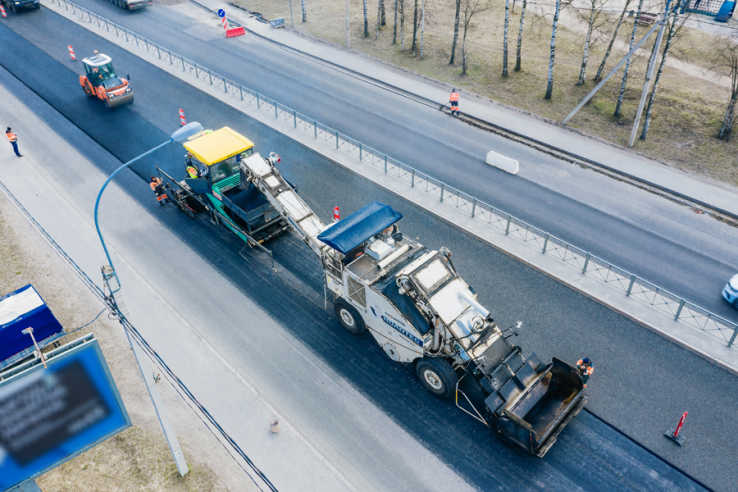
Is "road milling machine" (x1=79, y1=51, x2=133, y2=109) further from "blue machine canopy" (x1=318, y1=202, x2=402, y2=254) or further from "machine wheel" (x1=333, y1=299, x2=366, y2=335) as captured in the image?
"machine wheel" (x1=333, y1=299, x2=366, y2=335)

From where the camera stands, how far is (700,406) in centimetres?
1535

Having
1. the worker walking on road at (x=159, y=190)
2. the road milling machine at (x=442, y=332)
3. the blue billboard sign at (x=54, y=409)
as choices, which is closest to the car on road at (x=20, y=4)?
the worker walking on road at (x=159, y=190)

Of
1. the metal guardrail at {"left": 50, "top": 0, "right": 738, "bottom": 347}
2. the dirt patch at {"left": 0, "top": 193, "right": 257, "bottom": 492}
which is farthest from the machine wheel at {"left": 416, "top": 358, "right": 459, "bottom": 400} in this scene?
the metal guardrail at {"left": 50, "top": 0, "right": 738, "bottom": 347}

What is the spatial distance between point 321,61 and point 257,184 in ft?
67.9

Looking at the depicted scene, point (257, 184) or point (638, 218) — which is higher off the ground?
point (257, 184)

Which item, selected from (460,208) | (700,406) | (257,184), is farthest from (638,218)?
(257,184)

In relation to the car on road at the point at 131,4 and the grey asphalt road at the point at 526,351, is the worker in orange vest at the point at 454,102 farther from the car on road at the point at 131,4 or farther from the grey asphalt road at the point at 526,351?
the car on road at the point at 131,4

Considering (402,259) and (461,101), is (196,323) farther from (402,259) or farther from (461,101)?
(461,101)

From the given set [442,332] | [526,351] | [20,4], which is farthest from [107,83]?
[526,351]

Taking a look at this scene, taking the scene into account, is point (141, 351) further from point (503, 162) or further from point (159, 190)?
point (503, 162)

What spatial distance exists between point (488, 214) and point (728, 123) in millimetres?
15540

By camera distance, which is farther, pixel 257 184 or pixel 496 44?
pixel 496 44

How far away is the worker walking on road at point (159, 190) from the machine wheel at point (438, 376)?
1445 centimetres

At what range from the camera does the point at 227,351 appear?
17.3 metres
